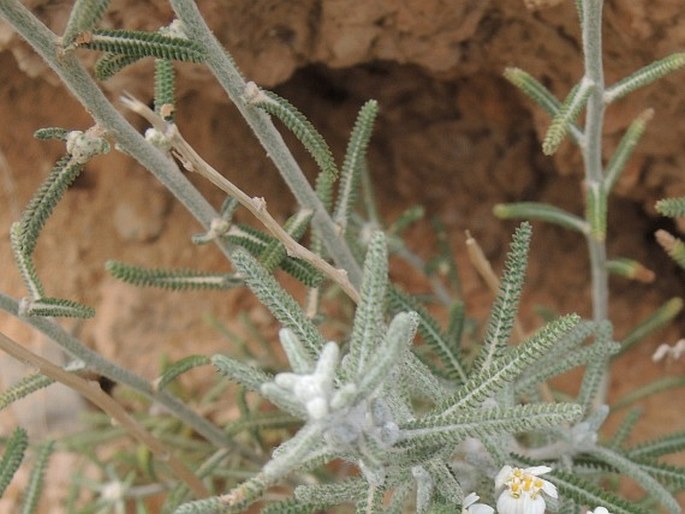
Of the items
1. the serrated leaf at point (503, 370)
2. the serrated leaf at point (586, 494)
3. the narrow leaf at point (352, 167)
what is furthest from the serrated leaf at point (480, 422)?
the narrow leaf at point (352, 167)

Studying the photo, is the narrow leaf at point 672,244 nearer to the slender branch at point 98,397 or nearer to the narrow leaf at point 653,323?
the narrow leaf at point 653,323

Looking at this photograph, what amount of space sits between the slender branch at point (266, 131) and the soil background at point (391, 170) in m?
0.66

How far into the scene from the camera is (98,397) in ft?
5.77

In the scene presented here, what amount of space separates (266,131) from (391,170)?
4.99 ft

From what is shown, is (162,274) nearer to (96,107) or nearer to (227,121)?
(96,107)

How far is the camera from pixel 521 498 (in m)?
1.45

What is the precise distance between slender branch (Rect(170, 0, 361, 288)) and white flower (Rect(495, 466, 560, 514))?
2.11 ft

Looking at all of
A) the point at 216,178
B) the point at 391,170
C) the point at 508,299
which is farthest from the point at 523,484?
the point at 391,170

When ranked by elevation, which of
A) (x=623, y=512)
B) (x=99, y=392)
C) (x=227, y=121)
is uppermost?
(x=227, y=121)

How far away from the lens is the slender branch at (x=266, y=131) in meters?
1.50

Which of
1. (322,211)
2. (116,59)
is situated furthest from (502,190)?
(116,59)

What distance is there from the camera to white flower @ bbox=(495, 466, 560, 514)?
144 cm

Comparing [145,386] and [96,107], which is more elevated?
[96,107]

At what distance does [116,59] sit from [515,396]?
1053 millimetres
